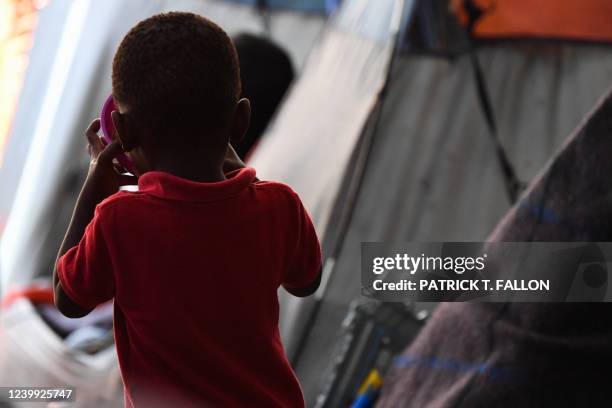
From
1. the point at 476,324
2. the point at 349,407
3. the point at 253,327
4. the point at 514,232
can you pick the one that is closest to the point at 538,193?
the point at 514,232

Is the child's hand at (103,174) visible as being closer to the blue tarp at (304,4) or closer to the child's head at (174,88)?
the child's head at (174,88)

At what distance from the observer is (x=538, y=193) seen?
1.17 meters

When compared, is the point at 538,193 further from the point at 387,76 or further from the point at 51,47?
the point at 51,47

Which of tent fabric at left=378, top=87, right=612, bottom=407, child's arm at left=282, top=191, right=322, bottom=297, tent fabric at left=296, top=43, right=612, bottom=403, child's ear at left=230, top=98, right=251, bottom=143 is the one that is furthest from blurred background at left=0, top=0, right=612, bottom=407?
child's ear at left=230, top=98, right=251, bottom=143

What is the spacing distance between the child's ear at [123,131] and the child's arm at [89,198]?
19 millimetres

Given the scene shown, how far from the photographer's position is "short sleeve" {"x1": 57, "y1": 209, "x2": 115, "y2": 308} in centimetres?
65

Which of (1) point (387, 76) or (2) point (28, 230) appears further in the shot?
(2) point (28, 230)

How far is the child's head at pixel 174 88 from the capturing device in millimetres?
632

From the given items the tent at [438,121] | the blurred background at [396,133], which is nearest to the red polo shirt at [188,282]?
the blurred background at [396,133]

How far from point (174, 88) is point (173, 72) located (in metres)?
0.01

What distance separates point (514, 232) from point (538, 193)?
6cm

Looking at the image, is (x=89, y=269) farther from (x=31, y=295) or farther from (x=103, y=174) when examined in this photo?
(x=31, y=295)

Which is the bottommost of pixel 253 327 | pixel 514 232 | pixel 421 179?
pixel 421 179

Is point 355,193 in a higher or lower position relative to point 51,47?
lower
